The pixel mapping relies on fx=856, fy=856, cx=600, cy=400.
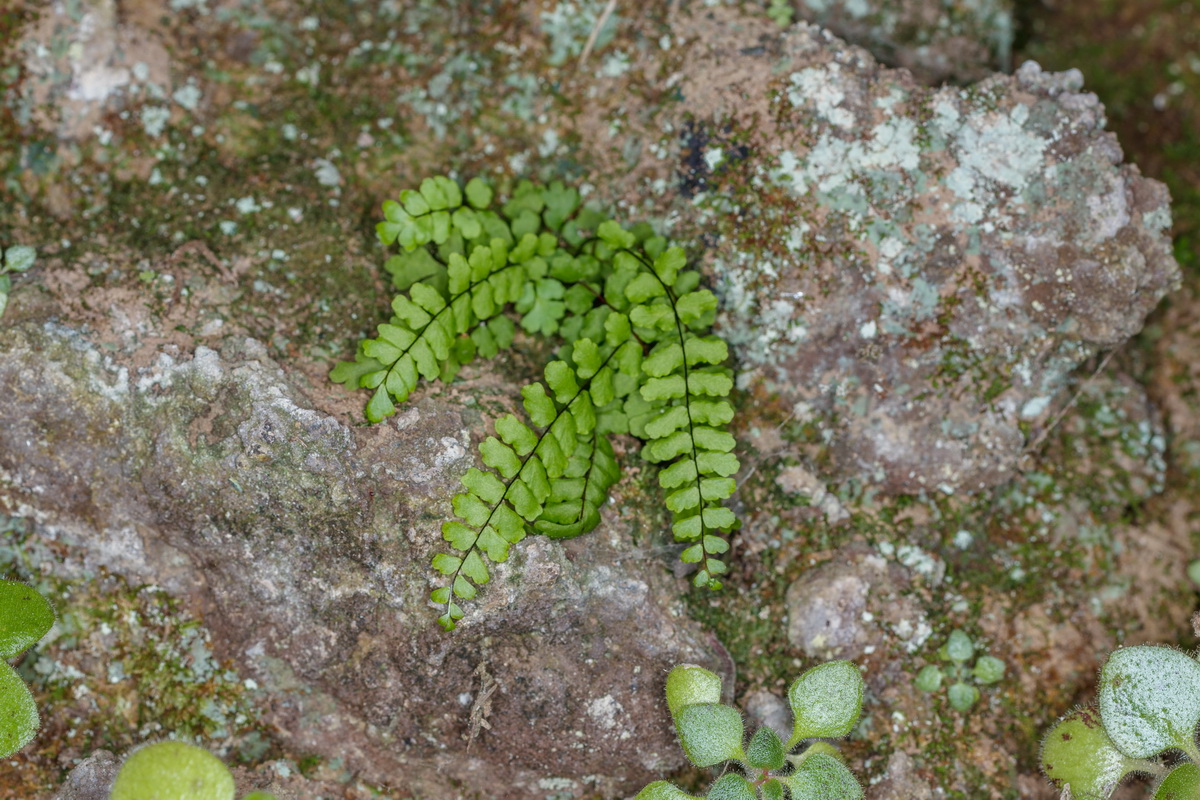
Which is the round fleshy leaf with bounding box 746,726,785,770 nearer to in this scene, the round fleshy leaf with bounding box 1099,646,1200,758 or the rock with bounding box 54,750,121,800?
the round fleshy leaf with bounding box 1099,646,1200,758

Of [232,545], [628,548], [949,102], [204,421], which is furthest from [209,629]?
[949,102]

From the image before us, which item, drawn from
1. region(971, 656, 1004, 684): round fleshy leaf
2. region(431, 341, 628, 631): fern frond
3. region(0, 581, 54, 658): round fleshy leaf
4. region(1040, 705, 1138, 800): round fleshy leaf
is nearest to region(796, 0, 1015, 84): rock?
region(431, 341, 628, 631): fern frond

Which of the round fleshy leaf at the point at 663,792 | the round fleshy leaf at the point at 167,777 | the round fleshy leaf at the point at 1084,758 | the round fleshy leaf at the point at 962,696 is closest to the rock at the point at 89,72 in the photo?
the round fleshy leaf at the point at 167,777

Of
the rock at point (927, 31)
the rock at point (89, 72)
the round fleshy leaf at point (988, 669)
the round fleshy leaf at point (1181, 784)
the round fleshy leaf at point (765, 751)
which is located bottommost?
the round fleshy leaf at point (765, 751)

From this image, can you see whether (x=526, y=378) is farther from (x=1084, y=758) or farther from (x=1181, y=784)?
(x=1181, y=784)

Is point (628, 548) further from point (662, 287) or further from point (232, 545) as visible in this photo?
point (232, 545)

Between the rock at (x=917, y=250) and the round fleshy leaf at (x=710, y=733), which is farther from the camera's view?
the rock at (x=917, y=250)

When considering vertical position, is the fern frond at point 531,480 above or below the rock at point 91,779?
above

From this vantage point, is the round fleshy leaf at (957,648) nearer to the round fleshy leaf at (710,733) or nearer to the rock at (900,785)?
the rock at (900,785)
